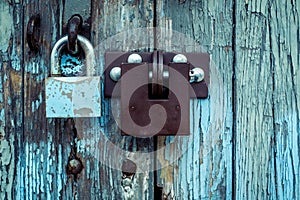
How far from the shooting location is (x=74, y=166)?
926mm

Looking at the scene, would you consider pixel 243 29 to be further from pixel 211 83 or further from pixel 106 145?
pixel 106 145

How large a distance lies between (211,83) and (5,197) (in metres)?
0.50

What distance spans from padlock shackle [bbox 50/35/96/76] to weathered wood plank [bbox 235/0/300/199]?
0.31 meters

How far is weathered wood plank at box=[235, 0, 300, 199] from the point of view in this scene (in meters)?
0.94

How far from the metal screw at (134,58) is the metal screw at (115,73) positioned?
0.03m

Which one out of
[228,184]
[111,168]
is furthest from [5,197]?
[228,184]

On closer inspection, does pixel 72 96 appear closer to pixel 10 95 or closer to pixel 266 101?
pixel 10 95

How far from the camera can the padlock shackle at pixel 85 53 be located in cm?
86

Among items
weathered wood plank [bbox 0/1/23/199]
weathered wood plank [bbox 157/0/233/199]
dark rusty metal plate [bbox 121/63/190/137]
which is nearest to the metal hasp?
dark rusty metal plate [bbox 121/63/190/137]

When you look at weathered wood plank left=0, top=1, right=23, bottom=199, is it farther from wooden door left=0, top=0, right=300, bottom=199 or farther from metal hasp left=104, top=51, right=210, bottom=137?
metal hasp left=104, top=51, right=210, bottom=137

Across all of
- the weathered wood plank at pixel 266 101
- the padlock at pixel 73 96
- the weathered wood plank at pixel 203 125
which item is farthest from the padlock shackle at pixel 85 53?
the weathered wood plank at pixel 266 101

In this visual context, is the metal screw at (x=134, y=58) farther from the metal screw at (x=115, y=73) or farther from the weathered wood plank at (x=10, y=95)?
the weathered wood plank at (x=10, y=95)

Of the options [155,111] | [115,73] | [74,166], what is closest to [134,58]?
[115,73]

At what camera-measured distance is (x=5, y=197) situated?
94 cm
